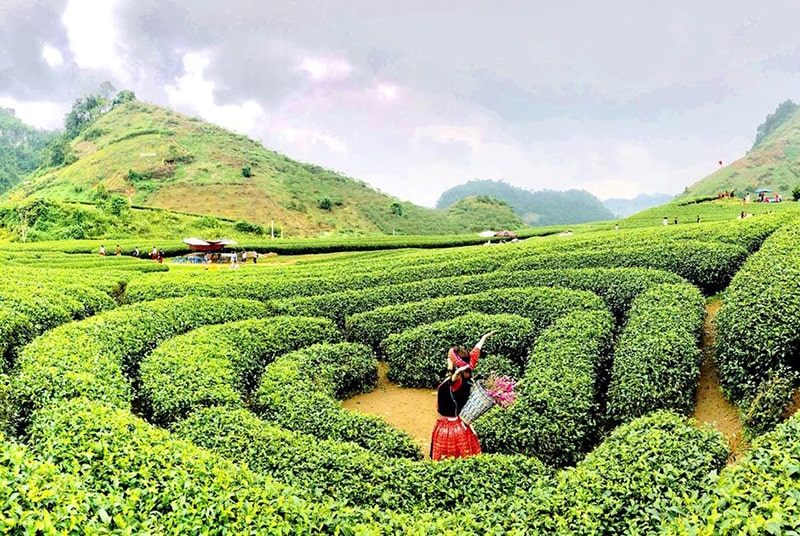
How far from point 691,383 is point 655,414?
2.14 metres

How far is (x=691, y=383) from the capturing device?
33.0 ft

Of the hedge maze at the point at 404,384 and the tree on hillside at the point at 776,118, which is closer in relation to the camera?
the hedge maze at the point at 404,384

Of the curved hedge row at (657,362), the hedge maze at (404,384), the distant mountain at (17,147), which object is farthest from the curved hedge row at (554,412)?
the distant mountain at (17,147)

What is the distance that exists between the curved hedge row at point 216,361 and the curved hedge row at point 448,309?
768mm

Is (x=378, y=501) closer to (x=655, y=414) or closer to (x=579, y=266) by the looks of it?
(x=655, y=414)

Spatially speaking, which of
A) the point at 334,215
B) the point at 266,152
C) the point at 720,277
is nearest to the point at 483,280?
the point at 720,277

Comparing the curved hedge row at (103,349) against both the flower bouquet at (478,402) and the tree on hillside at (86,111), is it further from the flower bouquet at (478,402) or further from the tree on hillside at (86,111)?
the tree on hillside at (86,111)

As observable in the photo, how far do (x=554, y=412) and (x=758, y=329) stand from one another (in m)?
3.71

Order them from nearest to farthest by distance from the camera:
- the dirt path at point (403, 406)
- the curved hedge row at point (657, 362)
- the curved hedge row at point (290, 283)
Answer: the curved hedge row at point (657, 362) → the dirt path at point (403, 406) → the curved hedge row at point (290, 283)

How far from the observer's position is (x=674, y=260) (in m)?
14.7

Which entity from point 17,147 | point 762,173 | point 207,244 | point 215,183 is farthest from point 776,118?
point 17,147

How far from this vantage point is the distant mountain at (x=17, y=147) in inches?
4249

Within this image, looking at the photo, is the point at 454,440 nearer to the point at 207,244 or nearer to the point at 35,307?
the point at 35,307

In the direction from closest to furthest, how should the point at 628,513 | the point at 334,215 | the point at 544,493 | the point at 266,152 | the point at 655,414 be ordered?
the point at 628,513 < the point at 544,493 < the point at 655,414 < the point at 334,215 < the point at 266,152
